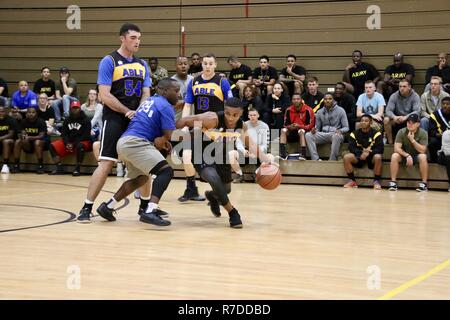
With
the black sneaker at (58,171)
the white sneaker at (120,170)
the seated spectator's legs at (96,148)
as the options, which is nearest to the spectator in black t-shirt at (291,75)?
the white sneaker at (120,170)

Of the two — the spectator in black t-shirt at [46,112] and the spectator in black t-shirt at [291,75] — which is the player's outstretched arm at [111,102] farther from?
the spectator in black t-shirt at [46,112]

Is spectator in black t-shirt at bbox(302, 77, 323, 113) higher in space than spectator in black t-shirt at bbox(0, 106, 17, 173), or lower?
higher

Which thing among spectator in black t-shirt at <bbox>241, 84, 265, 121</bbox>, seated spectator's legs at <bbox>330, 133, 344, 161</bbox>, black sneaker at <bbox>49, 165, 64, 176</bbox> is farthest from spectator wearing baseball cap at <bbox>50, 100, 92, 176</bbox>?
seated spectator's legs at <bbox>330, 133, 344, 161</bbox>

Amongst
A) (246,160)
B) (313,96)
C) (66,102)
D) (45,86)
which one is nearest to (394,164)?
(313,96)

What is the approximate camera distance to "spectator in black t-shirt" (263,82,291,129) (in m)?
13.9

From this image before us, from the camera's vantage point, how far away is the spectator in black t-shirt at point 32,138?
14.8m

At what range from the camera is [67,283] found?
14.4 feet

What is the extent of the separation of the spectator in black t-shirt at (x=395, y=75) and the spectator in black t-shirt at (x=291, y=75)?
176cm

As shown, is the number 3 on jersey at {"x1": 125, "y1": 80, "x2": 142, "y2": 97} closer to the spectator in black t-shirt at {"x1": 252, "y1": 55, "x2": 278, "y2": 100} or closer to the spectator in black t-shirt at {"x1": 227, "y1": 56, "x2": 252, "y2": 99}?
the spectator in black t-shirt at {"x1": 252, "y1": 55, "x2": 278, "y2": 100}

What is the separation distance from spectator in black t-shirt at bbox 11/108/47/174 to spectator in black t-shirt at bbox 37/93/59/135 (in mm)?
350
